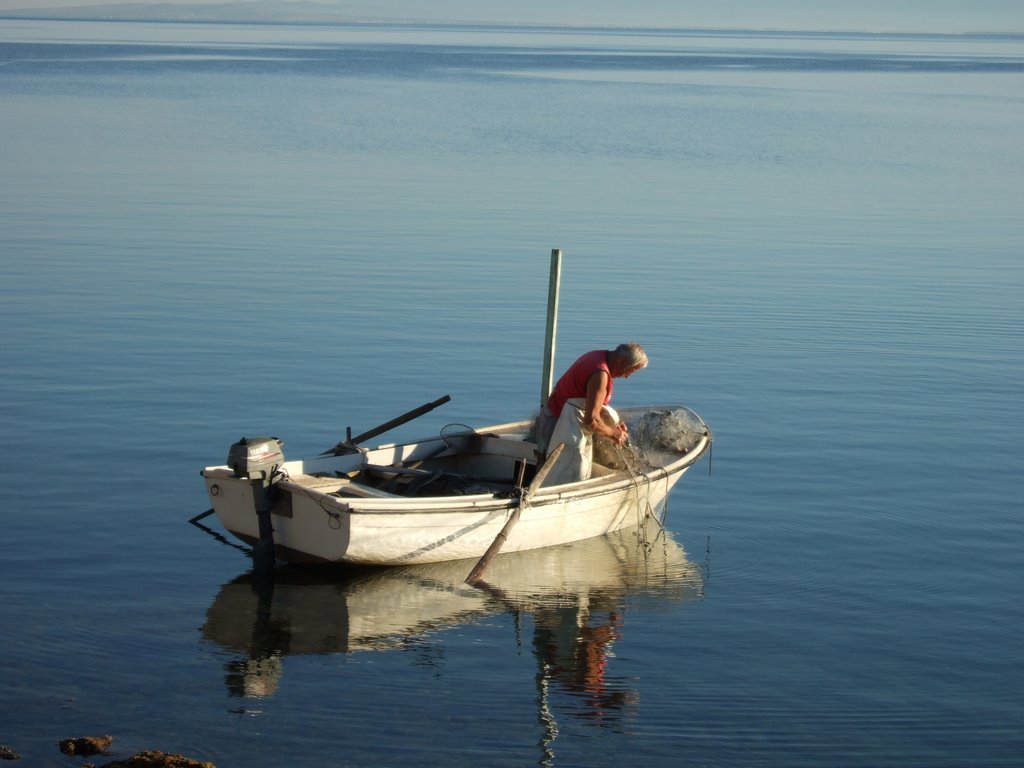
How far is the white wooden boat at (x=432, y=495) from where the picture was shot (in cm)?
1080

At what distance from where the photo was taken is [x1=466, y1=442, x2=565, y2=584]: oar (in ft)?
36.7

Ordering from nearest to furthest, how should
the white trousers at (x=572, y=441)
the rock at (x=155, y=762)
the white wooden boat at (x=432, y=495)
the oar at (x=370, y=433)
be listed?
the rock at (x=155, y=762)
the white wooden boat at (x=432, y=495)
the white trousers at (x=572, y=441)
the oar at (x=370, y=433)

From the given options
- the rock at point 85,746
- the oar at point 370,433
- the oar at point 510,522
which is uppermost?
the oar at point 370,433

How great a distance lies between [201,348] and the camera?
1841 cm

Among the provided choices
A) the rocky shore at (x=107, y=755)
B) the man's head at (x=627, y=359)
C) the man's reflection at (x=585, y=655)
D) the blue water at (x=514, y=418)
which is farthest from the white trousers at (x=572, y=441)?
the rocky shore at (x=107, y=755)

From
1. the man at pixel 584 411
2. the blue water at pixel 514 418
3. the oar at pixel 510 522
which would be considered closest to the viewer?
the blue water at pixel 514 418

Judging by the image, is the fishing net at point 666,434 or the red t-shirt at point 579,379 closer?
the red t-shirt at point 579,379

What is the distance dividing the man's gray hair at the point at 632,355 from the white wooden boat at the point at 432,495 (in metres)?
1.13

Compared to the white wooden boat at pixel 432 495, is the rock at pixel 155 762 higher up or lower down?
lower down

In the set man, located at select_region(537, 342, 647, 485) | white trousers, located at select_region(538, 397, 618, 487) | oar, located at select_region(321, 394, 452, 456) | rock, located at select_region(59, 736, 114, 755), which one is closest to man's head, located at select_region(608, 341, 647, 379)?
man, located at select_region(537, 342, 647, 485)

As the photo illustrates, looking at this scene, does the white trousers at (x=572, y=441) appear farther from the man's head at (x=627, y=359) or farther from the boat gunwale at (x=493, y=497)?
the man's head at (x=627, y=359)

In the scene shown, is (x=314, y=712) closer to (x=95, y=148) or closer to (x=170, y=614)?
(x=170, y=614)

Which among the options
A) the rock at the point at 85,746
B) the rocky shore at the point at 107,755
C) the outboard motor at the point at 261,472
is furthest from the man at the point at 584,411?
the rock at the point at 85,746

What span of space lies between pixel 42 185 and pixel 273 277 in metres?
11.7
